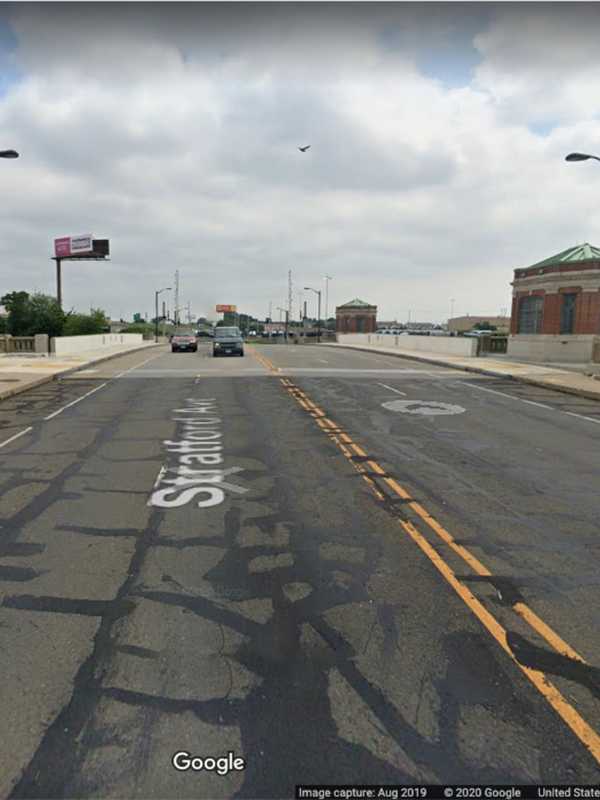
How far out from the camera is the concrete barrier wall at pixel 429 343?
33.6 meters

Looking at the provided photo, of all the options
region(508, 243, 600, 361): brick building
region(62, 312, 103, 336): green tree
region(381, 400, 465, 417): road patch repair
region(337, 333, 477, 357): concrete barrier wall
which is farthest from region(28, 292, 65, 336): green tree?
region(381, 400, 465, 417): road patch repair

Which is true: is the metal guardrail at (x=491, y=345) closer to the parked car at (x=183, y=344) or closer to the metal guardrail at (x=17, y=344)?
the parked car at (x=183, y=344)

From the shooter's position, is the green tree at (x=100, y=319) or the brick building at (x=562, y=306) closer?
the brick building at (x=562, y=306)

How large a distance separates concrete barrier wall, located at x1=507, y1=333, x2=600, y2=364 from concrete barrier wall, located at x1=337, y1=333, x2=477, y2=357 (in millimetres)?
2847

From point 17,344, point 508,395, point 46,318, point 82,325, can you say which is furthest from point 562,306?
point 82,325

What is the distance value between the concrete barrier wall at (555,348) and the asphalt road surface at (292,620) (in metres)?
22.9

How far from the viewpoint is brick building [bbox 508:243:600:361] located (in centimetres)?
2923

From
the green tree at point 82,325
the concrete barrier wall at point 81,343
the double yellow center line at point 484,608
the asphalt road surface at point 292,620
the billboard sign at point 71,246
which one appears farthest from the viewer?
the billboard sign at point 71,246

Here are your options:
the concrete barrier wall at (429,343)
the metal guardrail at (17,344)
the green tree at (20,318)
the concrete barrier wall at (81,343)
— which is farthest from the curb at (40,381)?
the green tree at (20,318)

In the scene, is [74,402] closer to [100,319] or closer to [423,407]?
[423,407]

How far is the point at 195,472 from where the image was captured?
24.4 ft

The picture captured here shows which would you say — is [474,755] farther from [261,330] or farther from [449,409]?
[261,330]

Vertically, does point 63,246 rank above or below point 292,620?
above

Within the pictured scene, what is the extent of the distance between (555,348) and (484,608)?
2877cm
